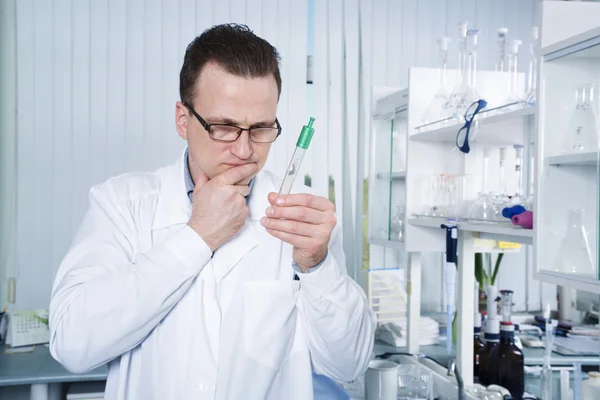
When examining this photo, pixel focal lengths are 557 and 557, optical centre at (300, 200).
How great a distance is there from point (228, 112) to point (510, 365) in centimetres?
131

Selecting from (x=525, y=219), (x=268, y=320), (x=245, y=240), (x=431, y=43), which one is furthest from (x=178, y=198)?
(x=431, y=43)

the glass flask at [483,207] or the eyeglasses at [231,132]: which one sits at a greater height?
the eyeglasses at [231,132]

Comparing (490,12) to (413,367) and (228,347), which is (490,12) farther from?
(228,347)

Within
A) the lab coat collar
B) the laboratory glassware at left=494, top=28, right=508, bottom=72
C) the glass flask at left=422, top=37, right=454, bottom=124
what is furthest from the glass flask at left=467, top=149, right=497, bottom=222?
the lab coat collar

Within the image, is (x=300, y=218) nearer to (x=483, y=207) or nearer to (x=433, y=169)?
(x=483, y=207)

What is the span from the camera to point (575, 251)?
1.35 metres

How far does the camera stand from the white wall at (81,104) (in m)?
2.95

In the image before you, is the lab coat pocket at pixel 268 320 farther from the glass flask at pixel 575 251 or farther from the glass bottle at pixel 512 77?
the glass bottle at pixel 512 77

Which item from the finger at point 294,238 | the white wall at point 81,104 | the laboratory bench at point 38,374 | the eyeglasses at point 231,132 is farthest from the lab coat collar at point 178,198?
the white wall at point 81,104

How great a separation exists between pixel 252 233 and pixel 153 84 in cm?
200

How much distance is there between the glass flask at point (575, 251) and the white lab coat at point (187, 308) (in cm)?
51

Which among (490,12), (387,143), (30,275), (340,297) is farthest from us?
(490,12)

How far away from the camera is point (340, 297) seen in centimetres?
117

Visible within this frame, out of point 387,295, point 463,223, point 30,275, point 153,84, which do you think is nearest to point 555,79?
point 463,223
